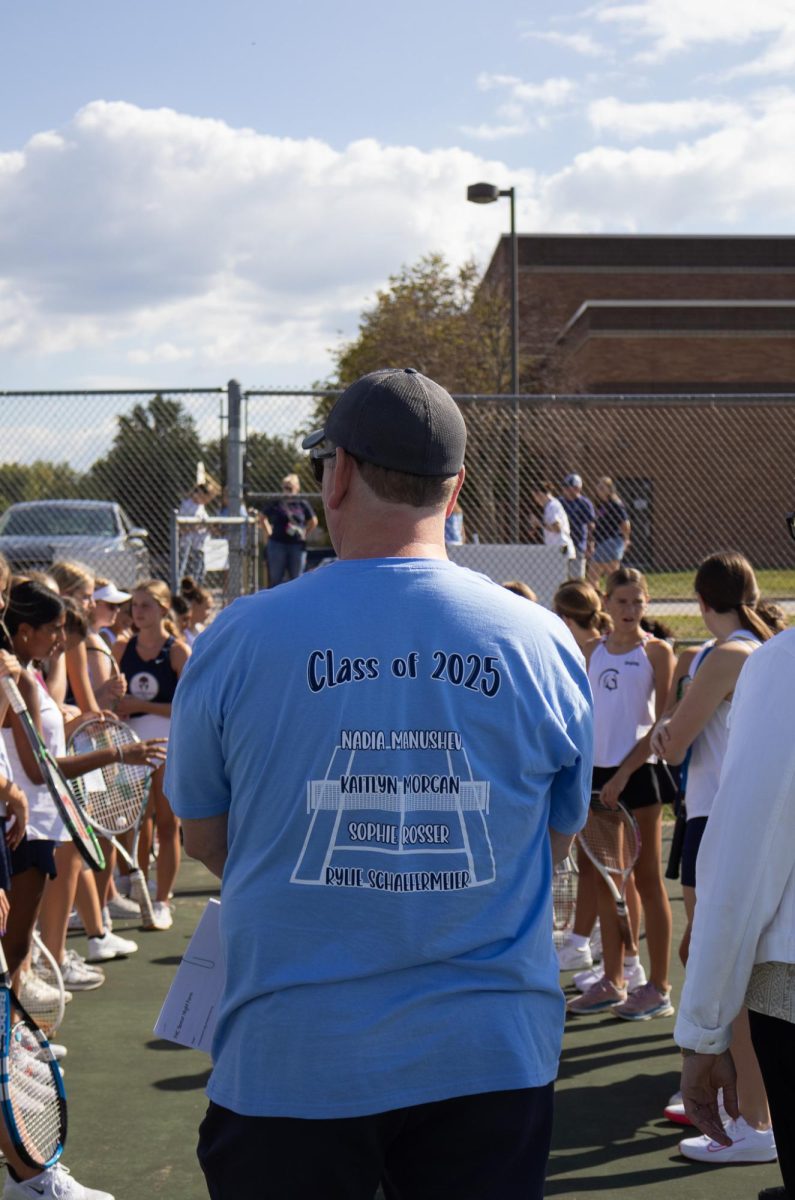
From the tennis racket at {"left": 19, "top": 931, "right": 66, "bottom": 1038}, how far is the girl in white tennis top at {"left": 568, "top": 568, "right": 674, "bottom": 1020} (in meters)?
2.31

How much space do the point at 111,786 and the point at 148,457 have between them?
6.03m

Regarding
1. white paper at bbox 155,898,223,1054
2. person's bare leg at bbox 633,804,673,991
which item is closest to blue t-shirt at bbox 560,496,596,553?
person's bare leg at bbox 633,804,673,991

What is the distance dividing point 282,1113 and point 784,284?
160ft

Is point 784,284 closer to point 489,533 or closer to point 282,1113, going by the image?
point 489,533

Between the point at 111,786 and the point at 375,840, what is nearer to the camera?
the point at 375,840

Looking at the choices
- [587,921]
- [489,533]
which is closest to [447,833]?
[587,921]

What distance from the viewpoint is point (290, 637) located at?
1.98 metres

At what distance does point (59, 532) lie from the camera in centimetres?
1464

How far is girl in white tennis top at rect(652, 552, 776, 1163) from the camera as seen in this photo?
179 inches

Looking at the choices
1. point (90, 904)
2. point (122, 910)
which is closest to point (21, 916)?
point (90, 904)

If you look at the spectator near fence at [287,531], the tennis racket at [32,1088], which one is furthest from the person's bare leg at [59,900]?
the spectator near fence at [287,531]

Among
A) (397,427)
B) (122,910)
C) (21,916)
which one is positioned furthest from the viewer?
(122,910)

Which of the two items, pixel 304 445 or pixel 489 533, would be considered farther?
pixel 489 533

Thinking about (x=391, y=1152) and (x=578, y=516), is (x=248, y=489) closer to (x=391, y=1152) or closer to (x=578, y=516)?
(x=578, y=516)
